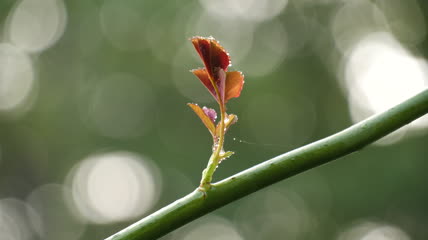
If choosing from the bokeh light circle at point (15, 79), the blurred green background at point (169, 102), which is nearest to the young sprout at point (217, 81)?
the blurred green background at point (169, 102)

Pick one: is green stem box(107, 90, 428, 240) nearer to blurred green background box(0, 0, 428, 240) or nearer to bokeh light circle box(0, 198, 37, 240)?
blurred green background box(0, 0, 428, 240)

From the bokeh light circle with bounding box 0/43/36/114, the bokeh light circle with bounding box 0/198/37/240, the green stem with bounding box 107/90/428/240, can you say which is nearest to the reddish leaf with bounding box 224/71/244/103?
the green stem with bounding box 107/90/428/240

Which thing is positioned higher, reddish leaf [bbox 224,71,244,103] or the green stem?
reddish leaf [bbox 224,71,244,103]

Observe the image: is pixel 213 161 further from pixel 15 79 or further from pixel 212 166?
pixel 15 79

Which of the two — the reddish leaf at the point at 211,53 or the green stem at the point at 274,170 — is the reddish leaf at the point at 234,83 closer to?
the reddish leaf at the point at 211,53

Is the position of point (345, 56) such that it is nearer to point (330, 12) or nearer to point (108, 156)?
point (330, 12)

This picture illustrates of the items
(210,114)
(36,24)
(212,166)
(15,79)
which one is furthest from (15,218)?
(212,166)
